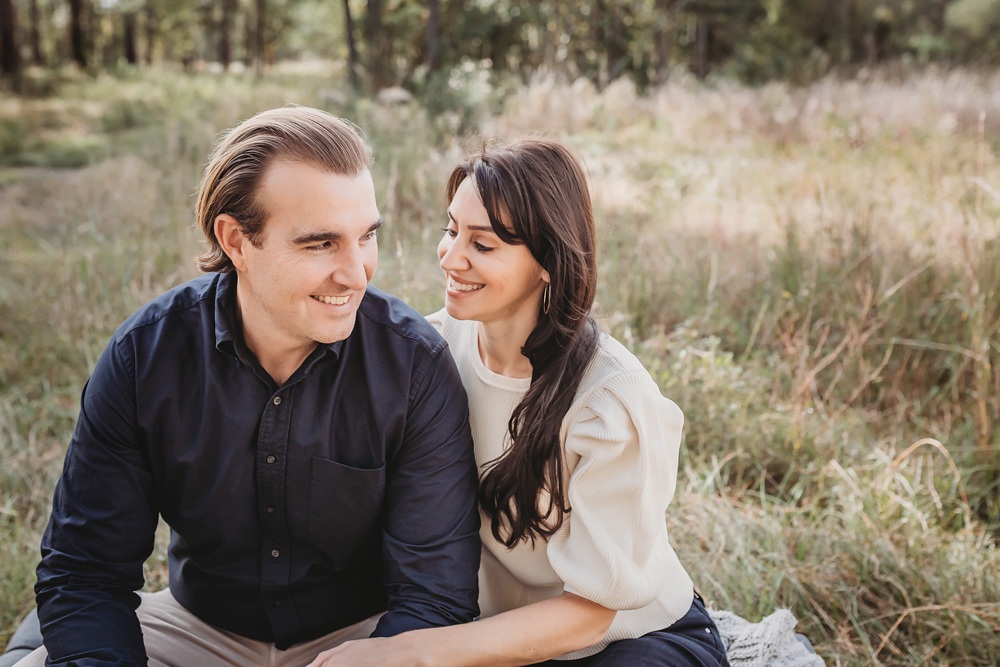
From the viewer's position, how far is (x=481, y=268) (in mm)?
2033

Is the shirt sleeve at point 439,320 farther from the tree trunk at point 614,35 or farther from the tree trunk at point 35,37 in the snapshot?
the tree trunk at point 35,37

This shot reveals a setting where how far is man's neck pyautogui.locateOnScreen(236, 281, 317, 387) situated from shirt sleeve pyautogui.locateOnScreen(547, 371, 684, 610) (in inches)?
29.0

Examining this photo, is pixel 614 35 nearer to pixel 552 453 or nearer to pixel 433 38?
pixel 433 38

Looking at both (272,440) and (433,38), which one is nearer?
(272,440)

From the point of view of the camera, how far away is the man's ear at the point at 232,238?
1.92 meters

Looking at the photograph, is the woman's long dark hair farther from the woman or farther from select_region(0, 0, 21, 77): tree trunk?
select_region(0, 0, 21, 77): tree trunk

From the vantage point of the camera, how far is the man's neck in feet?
6.59

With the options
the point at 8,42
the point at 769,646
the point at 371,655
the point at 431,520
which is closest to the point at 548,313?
the point at 431,520

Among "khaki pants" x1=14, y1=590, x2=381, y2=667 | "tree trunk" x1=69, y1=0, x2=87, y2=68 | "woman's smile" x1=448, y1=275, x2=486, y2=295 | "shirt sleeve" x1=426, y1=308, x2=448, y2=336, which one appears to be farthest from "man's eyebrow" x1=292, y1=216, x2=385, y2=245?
"tree trunk" x1=69, y1=0, x2=87, y2=68

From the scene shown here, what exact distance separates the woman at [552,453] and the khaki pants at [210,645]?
0.39 metres

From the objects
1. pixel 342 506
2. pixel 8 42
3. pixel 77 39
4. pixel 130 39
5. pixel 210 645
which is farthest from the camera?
pixel 130 39

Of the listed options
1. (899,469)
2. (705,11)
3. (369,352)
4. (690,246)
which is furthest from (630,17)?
(369,352)

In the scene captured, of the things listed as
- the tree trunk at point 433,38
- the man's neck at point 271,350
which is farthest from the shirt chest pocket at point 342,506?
the tree trunk at point 433,38

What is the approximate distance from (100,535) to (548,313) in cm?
126
